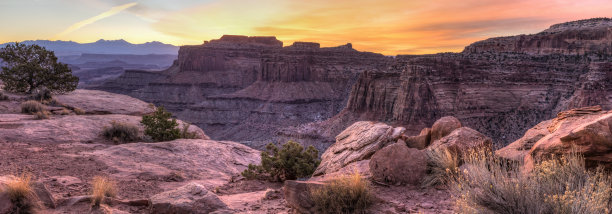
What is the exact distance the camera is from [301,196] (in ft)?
20.6

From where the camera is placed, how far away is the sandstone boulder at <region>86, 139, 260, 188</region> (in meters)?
11.3

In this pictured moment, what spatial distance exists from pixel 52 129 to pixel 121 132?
280cm

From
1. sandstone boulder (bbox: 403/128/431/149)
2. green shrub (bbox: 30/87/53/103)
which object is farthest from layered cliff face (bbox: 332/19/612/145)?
green shrub (bbox: 30/87/53/103)

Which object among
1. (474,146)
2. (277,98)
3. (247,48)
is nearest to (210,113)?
(277,98)

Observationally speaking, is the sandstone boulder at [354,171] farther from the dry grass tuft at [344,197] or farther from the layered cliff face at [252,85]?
the layered cliff face at [252,85]

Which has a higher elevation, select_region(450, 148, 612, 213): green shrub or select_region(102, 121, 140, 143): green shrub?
select_region(450, 148, 612, 213): green shrub

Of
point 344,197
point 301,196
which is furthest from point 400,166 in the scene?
point 301,196

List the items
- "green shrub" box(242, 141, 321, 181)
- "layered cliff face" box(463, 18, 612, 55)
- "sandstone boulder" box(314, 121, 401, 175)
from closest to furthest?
"sandstone boulder" box(314, 121, 401, 175) → "green shrub" box(242, 141, 321, 181) → "layered cliff face" box(463, 18, 612, 55)

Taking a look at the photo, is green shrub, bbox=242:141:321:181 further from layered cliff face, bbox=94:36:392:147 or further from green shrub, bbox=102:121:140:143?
layered cliff face, bbox=94:36:392:147

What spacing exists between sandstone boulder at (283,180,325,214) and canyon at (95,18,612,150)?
4.91 metres

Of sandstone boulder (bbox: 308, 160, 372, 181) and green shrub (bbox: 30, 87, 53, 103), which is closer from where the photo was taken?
sandstone boulder (bbox: 308, 160, 372, 181)

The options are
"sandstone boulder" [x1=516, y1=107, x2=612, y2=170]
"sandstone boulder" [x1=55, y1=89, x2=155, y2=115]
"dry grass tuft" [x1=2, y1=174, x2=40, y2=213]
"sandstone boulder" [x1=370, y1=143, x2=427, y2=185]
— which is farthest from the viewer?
"sandstone boulder" [x1=55, y1=89, x2=155, y2=115]

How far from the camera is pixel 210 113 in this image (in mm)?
96750

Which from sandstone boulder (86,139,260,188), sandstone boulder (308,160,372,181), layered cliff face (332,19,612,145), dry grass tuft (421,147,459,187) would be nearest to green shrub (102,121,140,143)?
sandstone boulder (86,139,260,188)
